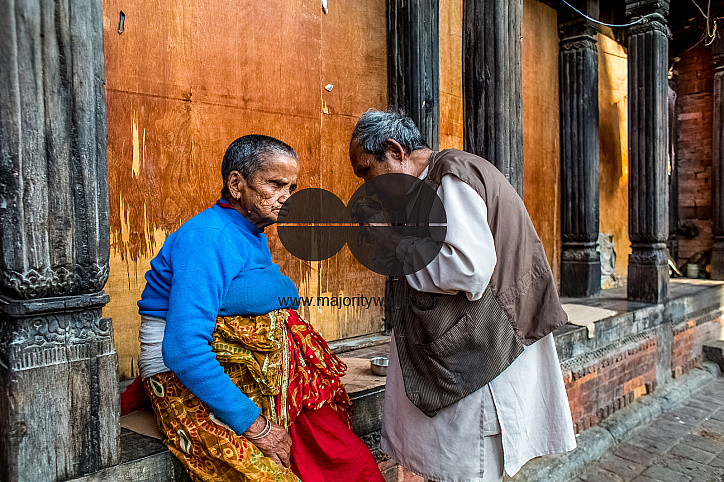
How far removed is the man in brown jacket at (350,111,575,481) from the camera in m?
1.75

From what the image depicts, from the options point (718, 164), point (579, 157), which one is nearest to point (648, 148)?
point (579, 157)

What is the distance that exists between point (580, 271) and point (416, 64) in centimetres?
377

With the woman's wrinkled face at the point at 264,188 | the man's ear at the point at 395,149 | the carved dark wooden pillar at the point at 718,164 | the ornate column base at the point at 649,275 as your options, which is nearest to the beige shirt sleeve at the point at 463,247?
the man's ear at the point at 395,149

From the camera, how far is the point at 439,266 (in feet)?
5.64

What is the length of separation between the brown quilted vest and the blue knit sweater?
580mm

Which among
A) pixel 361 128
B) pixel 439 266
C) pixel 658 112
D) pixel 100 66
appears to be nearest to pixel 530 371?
pixel 439 266

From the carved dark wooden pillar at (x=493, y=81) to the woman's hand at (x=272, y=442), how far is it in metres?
2.28

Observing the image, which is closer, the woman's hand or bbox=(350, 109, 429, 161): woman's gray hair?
the woman's hand

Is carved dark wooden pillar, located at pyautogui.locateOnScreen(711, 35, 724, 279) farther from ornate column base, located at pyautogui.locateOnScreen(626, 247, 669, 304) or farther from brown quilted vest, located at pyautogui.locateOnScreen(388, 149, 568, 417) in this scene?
brown quilted vest, located at pyautogui.locateOnScreen(388, 149, 568, 417)

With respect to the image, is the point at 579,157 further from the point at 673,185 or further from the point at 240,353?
the point at 240,353

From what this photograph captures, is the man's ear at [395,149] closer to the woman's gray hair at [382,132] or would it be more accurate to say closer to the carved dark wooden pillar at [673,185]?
the woman's gray hair at [382,132]

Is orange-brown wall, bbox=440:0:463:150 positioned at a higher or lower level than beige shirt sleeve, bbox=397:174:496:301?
higher

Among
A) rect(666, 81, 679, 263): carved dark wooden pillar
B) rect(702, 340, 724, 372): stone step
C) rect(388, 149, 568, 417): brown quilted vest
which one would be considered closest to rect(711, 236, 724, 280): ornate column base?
rect(666, 81, 679, 263): carved dark wooden pillar

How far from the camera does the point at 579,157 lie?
249 inches
